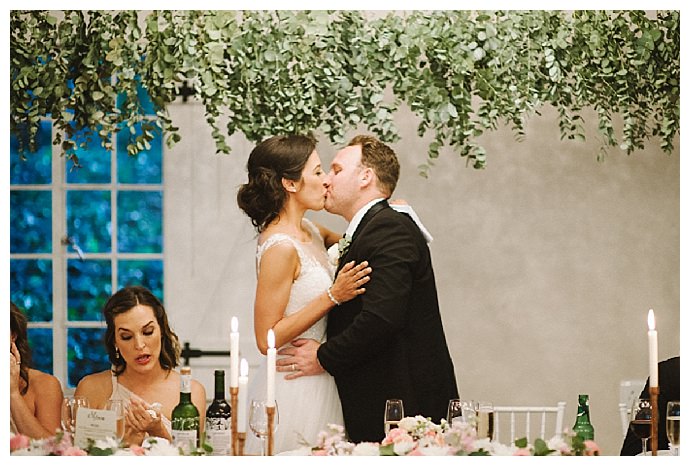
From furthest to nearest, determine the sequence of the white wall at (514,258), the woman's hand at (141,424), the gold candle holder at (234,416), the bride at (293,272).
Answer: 1. the white wall at (514,258)
2. the bride at (293,272)
3. the woman's hand at (141,424)
4. the gold candle holder at (234,416)

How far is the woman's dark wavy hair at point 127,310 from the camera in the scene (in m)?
3.02

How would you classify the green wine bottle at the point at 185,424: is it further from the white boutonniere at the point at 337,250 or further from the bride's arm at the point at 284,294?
the white boutonniere at the point at 337,250

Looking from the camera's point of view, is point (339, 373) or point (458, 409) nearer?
point (458, 409)

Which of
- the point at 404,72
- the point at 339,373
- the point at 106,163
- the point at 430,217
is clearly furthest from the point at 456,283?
the point at 106,163

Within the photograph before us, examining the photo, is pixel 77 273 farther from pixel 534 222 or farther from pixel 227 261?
pixel 534 222

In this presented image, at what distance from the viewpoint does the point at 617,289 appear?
306cm

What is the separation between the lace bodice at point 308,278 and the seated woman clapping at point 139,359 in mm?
413

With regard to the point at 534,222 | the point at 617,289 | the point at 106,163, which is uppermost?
the point at 106,163

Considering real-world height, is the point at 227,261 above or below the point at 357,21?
below

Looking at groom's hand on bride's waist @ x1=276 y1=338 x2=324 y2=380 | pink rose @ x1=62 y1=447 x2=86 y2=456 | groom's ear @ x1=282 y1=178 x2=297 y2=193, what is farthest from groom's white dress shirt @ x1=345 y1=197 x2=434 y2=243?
pink rose @ x1=62 y1=447 x2=86 y2=456

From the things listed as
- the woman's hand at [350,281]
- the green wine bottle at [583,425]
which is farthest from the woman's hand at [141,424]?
the green wine bottle at [583,425]

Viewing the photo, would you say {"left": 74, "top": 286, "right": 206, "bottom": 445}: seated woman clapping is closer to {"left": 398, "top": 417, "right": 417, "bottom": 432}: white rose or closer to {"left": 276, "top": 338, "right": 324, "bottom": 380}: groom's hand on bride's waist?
{"left": 276, "top": 338, "right": 324, "bottom": 380}: groom's hand on bride's waist

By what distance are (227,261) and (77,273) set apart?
1.61ft
